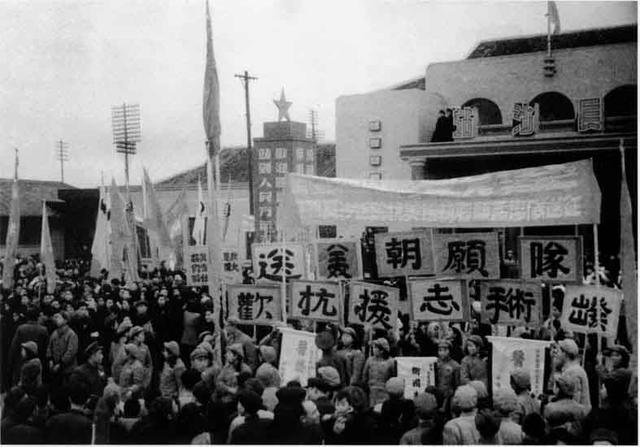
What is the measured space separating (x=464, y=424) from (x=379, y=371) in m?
2.33

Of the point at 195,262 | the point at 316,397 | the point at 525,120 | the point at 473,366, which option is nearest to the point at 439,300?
the point at 473,366

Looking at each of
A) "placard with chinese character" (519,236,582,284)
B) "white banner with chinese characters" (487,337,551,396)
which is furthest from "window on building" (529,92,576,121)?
"white banner with chinese characters" (487,337,551,396)

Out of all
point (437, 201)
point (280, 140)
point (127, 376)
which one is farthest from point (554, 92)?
point (127, 376)

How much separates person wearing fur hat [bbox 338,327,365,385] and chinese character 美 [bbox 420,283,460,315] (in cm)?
90

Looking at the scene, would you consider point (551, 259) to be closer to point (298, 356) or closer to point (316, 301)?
point (316, 301)

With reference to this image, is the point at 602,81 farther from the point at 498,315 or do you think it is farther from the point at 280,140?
the point at 498,315

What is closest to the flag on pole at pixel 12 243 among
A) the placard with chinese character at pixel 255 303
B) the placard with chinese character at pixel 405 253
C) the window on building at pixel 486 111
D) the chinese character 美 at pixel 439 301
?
the placard with chinese character at pixel 255 303

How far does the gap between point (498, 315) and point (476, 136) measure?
9446mm

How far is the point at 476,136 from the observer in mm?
17062

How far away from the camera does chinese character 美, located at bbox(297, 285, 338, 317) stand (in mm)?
8766

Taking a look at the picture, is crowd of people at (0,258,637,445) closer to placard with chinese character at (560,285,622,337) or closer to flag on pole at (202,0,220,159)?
placard with chinese character at (560,285,622,337)

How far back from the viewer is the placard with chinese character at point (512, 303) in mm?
8094

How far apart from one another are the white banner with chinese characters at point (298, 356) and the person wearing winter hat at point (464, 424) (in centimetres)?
290

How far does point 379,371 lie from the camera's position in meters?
7.66
